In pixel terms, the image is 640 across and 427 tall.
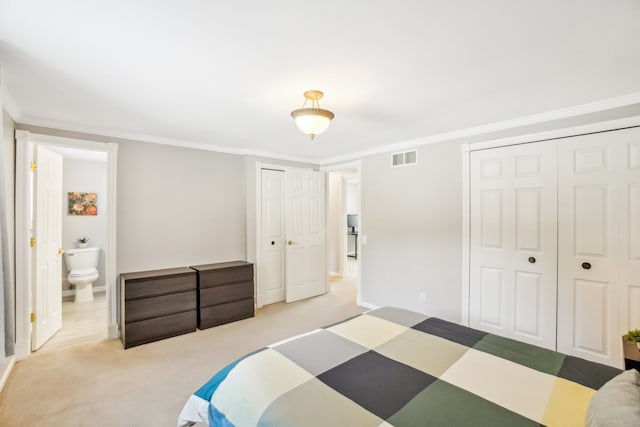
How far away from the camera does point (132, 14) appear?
54.5 inches

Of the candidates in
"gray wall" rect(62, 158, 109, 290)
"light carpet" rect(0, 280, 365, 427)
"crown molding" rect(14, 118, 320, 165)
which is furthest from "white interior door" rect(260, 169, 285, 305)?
"gray wall" rect(62, 158, 109, 290)

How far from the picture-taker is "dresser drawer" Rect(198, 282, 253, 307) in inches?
137

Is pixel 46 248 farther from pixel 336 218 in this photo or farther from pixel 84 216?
pixel 336 218

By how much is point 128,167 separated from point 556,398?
13.4 ft

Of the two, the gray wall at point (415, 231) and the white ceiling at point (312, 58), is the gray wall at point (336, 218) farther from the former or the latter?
the white ceiling at point (312, 58)

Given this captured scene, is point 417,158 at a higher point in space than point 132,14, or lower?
lower

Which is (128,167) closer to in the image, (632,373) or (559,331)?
(632,373)

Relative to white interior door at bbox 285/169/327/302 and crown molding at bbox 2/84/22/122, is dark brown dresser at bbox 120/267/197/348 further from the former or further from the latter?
crown molding at bbox 2/84/22/122

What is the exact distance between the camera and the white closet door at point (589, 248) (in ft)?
7.89

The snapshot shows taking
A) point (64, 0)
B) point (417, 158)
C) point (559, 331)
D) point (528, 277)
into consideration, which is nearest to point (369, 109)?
point (417, 158)

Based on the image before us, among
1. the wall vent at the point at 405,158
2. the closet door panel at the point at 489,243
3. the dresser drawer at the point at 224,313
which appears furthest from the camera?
the wall vent at the point at 405,158

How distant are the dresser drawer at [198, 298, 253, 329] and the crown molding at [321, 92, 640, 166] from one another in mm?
2714

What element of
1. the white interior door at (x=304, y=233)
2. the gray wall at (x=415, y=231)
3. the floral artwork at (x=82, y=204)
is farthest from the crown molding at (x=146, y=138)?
the floral artwork at (x=82, y=204)

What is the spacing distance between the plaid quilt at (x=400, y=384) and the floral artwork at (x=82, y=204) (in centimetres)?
477
